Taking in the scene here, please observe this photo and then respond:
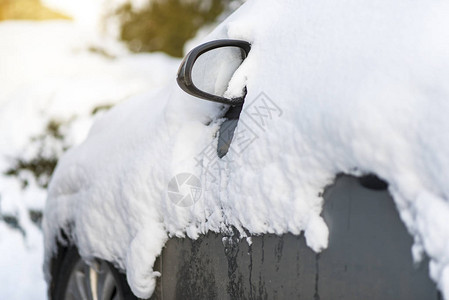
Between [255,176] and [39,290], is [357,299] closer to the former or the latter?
[255,176]

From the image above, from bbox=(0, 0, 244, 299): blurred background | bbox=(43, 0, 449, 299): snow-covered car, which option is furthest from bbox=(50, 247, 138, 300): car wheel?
bbox=(0, 0, 244, 299): blurred background

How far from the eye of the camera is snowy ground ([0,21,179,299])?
5.16m

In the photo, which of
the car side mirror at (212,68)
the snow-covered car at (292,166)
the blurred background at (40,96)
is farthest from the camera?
the blurred background at (40,96)

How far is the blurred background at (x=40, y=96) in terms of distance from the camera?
527 cm

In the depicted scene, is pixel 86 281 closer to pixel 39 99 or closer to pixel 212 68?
pixel 212 68

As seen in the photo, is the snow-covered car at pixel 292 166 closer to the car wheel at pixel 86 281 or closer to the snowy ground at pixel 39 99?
the car wheel at pixel 86 281

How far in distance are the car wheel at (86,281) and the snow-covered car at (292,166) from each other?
2 centimetres

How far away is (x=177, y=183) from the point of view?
2229mm

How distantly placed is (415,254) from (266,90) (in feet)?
2.25

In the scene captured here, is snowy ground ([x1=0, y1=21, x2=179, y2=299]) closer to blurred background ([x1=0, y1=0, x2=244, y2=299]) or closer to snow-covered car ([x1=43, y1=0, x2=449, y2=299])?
blurred background ([x1=0, y1=0, x2=244, y2=299])

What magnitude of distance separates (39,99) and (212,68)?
14.5 feet

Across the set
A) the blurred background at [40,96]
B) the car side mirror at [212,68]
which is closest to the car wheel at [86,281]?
the car side mirror at [212,68]

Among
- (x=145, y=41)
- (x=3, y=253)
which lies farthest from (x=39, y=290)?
(x=145, y=41)

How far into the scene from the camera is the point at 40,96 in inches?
251
